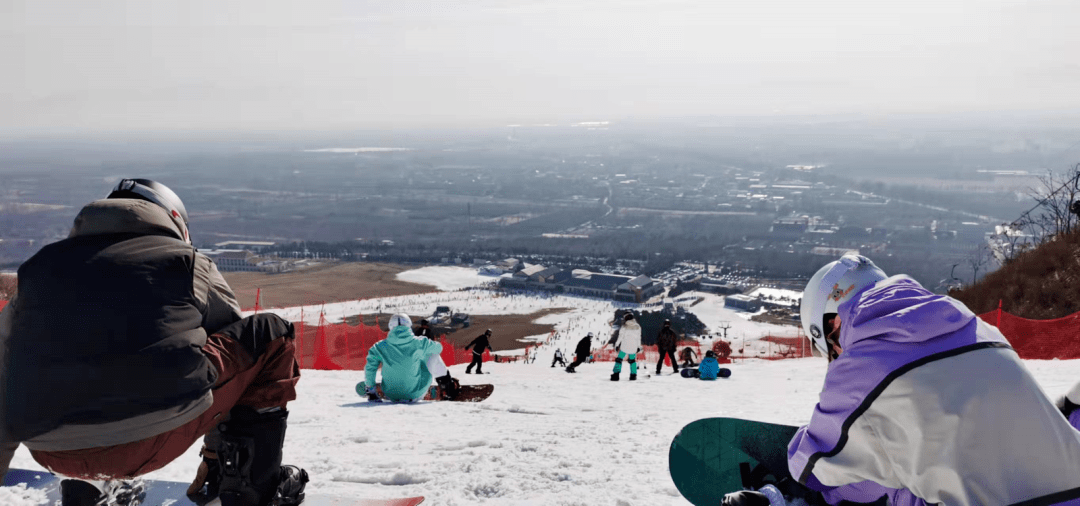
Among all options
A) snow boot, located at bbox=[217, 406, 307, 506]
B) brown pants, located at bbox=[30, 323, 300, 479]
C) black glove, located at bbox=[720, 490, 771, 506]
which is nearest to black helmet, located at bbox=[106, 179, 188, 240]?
brown pants, located at bbox=[30, 323, 300, 479]

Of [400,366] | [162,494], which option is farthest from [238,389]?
[400,366]

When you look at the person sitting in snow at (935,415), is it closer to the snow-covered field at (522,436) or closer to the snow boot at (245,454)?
the snow-covered field at (522,436)

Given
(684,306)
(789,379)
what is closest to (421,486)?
(789,379)

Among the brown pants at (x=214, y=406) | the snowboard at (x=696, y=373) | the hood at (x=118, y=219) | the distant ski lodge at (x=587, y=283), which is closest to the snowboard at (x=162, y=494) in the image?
the brown pants at (x=214, y=406)

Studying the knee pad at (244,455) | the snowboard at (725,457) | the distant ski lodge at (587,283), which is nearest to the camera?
the knee pad at (244,455)

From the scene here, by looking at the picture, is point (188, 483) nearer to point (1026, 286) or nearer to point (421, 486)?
point (421, 486)

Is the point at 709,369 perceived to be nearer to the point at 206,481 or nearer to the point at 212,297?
the point at 206,481
